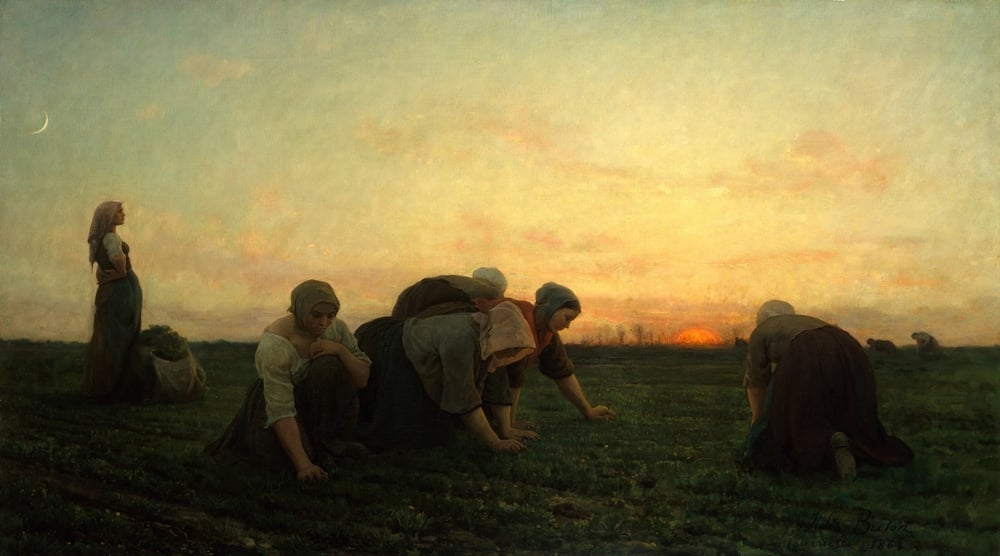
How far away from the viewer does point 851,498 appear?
16.4 feet

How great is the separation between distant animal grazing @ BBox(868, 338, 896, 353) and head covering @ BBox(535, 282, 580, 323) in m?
1.48

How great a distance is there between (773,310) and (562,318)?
107 centimetres

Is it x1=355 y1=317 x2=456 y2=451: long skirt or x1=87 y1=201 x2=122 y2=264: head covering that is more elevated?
x1=87 y1=201 x2=122 y2=264: head covering

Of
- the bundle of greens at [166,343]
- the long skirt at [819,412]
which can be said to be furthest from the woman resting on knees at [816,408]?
the bundle of greens at [166,343]

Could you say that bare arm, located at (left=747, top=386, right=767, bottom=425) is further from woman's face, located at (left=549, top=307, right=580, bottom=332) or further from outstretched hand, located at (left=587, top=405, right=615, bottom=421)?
woman's face, located at (left=549, top=307, right=580, bottom=332)

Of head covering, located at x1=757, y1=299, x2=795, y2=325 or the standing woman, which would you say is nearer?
head covering, located at x1=757, y1=299, x2=795, y2=325

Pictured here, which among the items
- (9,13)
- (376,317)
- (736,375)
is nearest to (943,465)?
(736,375)

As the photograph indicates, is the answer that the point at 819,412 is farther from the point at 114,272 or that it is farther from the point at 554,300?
the point at 114,272

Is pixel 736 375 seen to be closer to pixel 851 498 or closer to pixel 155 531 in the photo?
pixel 851 498

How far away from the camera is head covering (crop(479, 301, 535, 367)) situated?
509 cm

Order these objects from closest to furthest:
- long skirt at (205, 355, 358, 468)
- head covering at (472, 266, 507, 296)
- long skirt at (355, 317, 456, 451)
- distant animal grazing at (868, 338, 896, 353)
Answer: long skirt at (205, 355, 358, 468)
long skirt at (355, 317, 456, 451)
distant animal grazing at (868, 338, 896, 353)
head covering at (472, 266, 507, 296)

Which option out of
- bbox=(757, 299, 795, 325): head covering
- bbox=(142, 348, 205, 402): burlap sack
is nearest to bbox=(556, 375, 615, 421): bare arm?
bbox=(757, 299, 795, 325): head covering

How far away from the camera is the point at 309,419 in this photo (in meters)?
5.12
